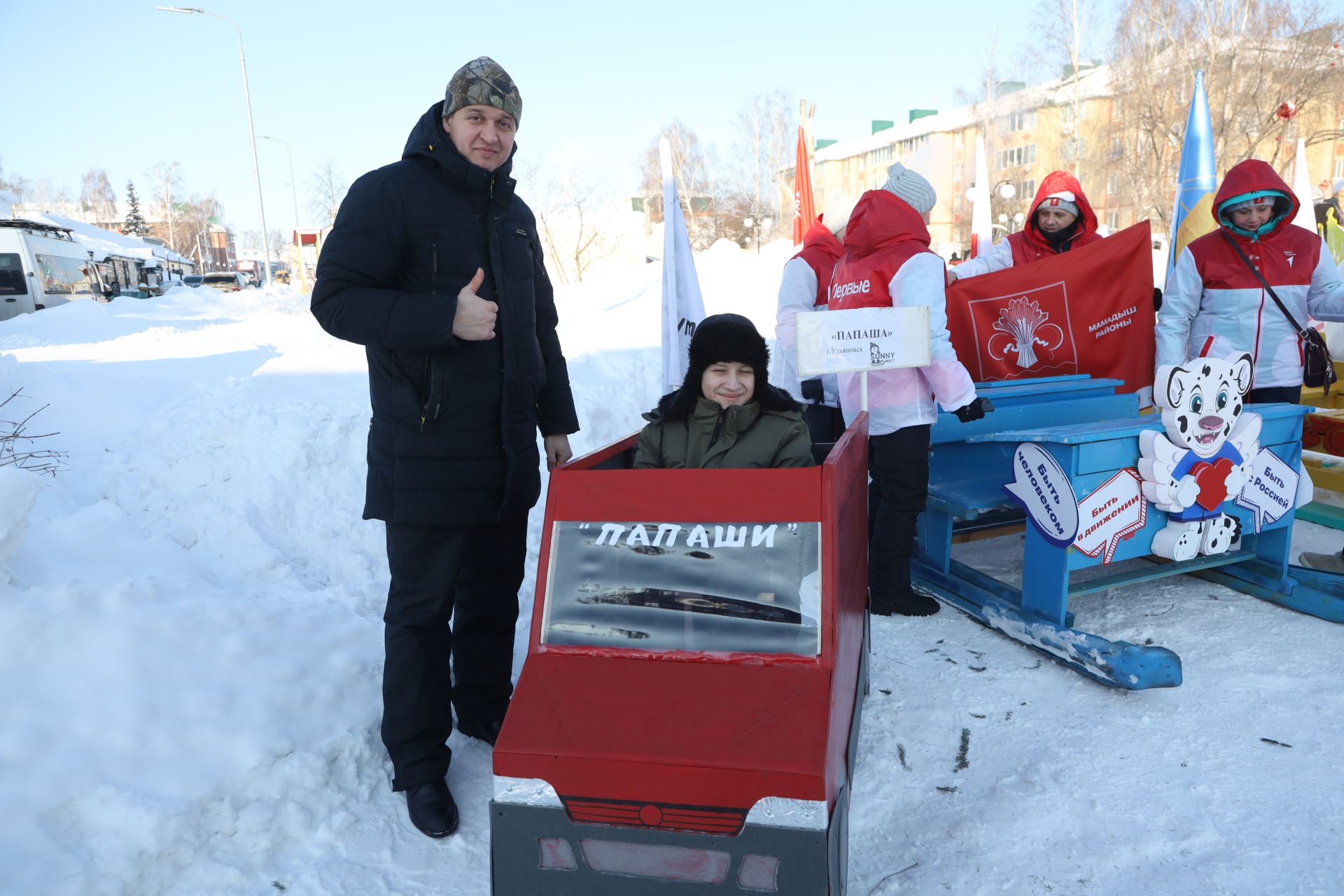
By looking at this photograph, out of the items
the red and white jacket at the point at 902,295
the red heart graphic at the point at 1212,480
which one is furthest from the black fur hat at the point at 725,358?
the red heart graphic at the point at 1212,480

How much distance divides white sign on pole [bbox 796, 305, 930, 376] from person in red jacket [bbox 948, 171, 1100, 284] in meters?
2.34

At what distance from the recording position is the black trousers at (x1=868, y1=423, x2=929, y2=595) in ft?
13.0

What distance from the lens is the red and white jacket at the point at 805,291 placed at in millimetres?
4652

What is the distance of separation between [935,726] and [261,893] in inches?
87.9

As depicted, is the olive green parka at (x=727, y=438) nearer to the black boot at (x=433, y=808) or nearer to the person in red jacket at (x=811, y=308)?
the black boot at (x=433, y=808)

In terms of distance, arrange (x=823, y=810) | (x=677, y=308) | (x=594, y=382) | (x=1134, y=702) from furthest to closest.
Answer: (x=594, y=382) < (x=677, y=308) < (x=1134, y=702) < (x=823, y=810)

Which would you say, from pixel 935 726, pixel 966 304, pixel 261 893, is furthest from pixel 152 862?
pixel 966 304

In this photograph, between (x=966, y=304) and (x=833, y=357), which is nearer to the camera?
(x=833, y=357)

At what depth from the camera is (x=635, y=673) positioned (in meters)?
2.03

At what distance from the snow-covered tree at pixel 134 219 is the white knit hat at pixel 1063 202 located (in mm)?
89006

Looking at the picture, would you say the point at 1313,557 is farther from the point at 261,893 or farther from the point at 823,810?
the point at 261,893

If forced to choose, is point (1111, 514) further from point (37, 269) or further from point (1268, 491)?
point (37, 269)

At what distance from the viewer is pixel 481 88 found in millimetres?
2430

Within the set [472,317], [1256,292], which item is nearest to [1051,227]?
[1256,292]
